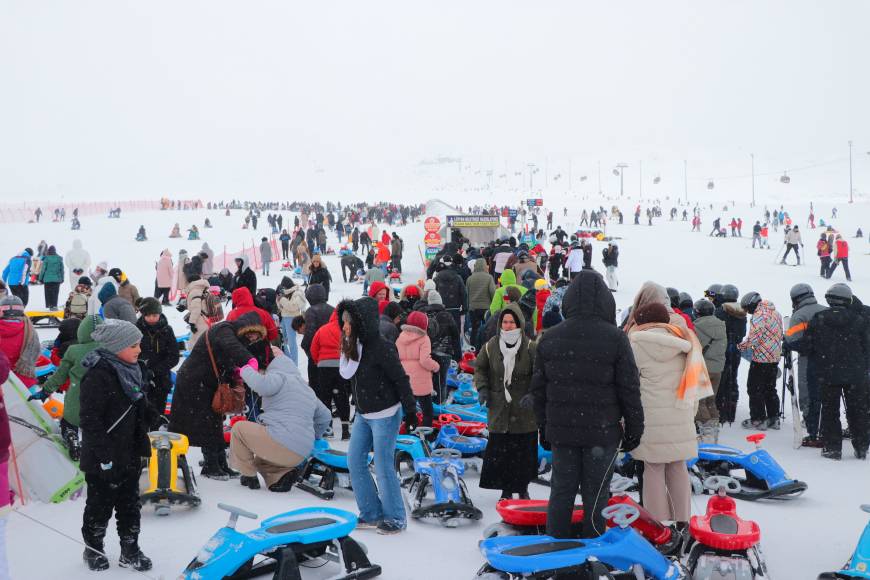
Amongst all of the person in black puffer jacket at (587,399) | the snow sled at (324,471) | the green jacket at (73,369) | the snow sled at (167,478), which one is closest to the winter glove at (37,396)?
the green jacket at (73,369)

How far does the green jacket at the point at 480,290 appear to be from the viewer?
39.6 feet

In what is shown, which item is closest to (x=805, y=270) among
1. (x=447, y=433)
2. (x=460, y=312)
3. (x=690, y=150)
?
(x=460, y=312)

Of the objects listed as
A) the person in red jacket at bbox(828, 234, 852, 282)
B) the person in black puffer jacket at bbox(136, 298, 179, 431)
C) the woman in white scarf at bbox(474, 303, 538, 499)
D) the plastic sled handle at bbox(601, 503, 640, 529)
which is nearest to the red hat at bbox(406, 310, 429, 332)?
the woman in white scarf at bbox(474, 303, 538, 499)

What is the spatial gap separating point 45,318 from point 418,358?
1074 cm

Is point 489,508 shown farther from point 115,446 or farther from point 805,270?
point 805,270

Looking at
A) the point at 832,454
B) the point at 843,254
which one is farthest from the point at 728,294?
the point at 843,254

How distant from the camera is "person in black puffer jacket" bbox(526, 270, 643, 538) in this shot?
14.3ft

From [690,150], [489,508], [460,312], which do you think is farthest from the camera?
[690,150]

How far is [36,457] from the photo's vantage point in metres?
5.62

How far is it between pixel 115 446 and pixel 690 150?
172465mm

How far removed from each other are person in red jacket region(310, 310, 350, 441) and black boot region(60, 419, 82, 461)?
2.46 m

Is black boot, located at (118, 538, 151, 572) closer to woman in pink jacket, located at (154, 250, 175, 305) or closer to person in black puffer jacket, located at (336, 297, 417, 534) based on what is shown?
person in black puffer jacket, located at (336, 297, 417, 534)

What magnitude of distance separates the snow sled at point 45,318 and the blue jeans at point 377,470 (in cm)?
1107

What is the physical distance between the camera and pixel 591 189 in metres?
119
